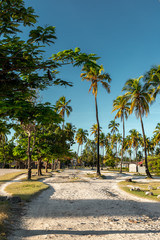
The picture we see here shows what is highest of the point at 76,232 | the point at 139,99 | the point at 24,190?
the point at 139,99

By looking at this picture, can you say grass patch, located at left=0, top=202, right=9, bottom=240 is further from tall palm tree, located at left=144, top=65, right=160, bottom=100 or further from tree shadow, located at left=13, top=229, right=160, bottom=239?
tall palm tree, located at left=144, top=65, right=160, bottom=100

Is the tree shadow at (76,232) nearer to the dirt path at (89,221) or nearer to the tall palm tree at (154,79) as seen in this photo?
the dirt path at (89,221)

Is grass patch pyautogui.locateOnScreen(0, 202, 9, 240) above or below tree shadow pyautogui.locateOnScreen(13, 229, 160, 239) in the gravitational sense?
above

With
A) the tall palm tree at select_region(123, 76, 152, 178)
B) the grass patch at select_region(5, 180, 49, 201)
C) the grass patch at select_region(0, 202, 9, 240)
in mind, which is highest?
the tall palm tree at select_region(123, 76, 152, 178)

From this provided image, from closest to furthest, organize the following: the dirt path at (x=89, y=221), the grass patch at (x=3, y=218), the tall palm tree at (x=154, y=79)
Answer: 1. the grass patch at (x=3, y=218)
2. the dirt path at (x=89, y=221)
3. the tall palm tree at (x=154, y=79)

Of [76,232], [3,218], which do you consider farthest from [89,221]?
[3,218]

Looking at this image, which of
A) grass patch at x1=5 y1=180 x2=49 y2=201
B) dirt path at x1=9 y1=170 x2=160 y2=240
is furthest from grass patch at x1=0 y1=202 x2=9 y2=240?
grass patch at x1=5 y1=180 x2=49 y2=201

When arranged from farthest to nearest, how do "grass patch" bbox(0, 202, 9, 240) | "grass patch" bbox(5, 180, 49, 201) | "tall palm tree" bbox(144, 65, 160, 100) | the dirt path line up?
"tall palm tree" bbox(144, 65, 160, 100)
"grass patch" bbox(5, 180, 49, 201)
the dirt path
"grass patch" bbox(0, 202, 9, 240)

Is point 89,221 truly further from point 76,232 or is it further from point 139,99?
point 139,99

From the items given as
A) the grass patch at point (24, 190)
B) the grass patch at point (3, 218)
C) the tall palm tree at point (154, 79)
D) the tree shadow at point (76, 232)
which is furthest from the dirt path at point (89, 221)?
the tall palm tree at point (154, 79)

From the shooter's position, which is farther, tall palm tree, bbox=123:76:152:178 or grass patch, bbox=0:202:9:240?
tall palm tree, bbox=123:76:152:178

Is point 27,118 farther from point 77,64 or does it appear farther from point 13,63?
point 77,64

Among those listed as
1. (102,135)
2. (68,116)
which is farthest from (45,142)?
(102,135)

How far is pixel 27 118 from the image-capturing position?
271 inches
